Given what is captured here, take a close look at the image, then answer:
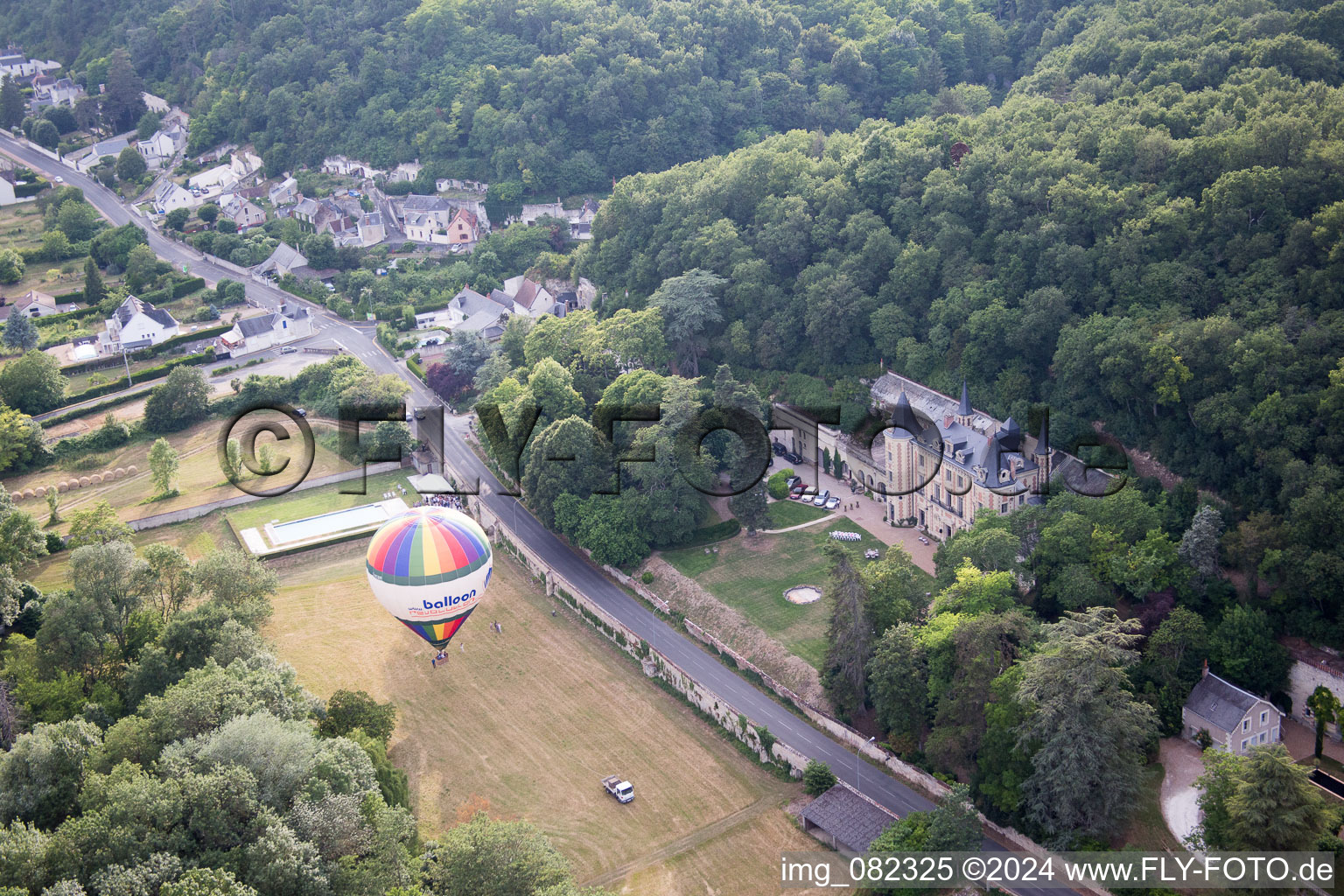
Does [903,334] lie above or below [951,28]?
below

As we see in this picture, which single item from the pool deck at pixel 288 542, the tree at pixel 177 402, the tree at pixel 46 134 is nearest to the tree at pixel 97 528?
the pool deck at pixel 288 542

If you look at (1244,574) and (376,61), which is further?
(376,61)

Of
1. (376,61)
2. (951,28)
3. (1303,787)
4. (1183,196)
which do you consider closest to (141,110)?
(376,61)

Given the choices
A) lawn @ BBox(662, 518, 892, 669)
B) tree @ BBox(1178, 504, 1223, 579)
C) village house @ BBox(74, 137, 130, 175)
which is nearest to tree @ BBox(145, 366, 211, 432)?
lawn @ BBox(662, 518, 892, 669)

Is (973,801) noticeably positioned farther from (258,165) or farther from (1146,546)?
(258,165)

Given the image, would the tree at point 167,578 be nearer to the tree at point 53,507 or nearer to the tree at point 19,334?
the tree at point 53,507

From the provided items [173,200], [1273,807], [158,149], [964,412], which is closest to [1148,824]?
[1273,807]
